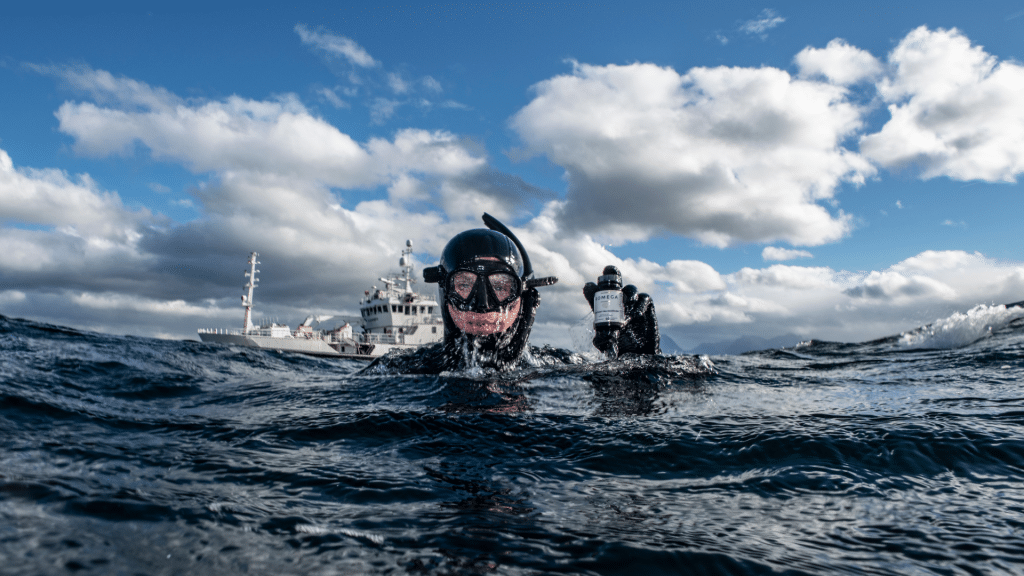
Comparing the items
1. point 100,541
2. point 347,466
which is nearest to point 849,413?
point 347,466

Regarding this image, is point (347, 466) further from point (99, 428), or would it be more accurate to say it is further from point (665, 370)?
point (665, 370)

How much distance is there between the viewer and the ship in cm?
4175

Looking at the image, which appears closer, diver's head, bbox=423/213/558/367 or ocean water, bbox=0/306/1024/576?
ocean water, bbox=0/306/1024/576

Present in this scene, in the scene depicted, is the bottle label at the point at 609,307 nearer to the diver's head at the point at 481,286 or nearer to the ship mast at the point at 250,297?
the diver's head at the point at 481,286

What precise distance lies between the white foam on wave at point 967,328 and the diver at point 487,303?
16110 millimetres

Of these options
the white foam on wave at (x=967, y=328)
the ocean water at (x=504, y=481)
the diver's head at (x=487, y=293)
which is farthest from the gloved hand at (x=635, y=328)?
the white foam on wave at (x=967, y=328)

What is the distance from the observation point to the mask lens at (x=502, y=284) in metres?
6.34

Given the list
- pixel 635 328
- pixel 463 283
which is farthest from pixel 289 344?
pixel 635 328

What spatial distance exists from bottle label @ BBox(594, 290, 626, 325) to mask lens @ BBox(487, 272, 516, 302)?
1.32m

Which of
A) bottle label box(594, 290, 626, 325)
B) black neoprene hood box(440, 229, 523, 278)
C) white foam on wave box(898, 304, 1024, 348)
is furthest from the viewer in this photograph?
white foam on wave box(898, 304, 1024, 348)

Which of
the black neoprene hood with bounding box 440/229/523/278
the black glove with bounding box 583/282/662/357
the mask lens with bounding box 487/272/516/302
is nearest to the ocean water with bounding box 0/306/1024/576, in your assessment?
the mask lens with bounding box 487/272/516/302

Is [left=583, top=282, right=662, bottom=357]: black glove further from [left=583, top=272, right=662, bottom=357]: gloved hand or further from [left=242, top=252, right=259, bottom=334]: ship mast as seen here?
[left=242, top=252, right=259, bottom=334]: ship mast

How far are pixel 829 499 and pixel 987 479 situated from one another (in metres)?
1.13

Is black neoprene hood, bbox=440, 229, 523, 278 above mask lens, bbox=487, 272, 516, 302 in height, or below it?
above
